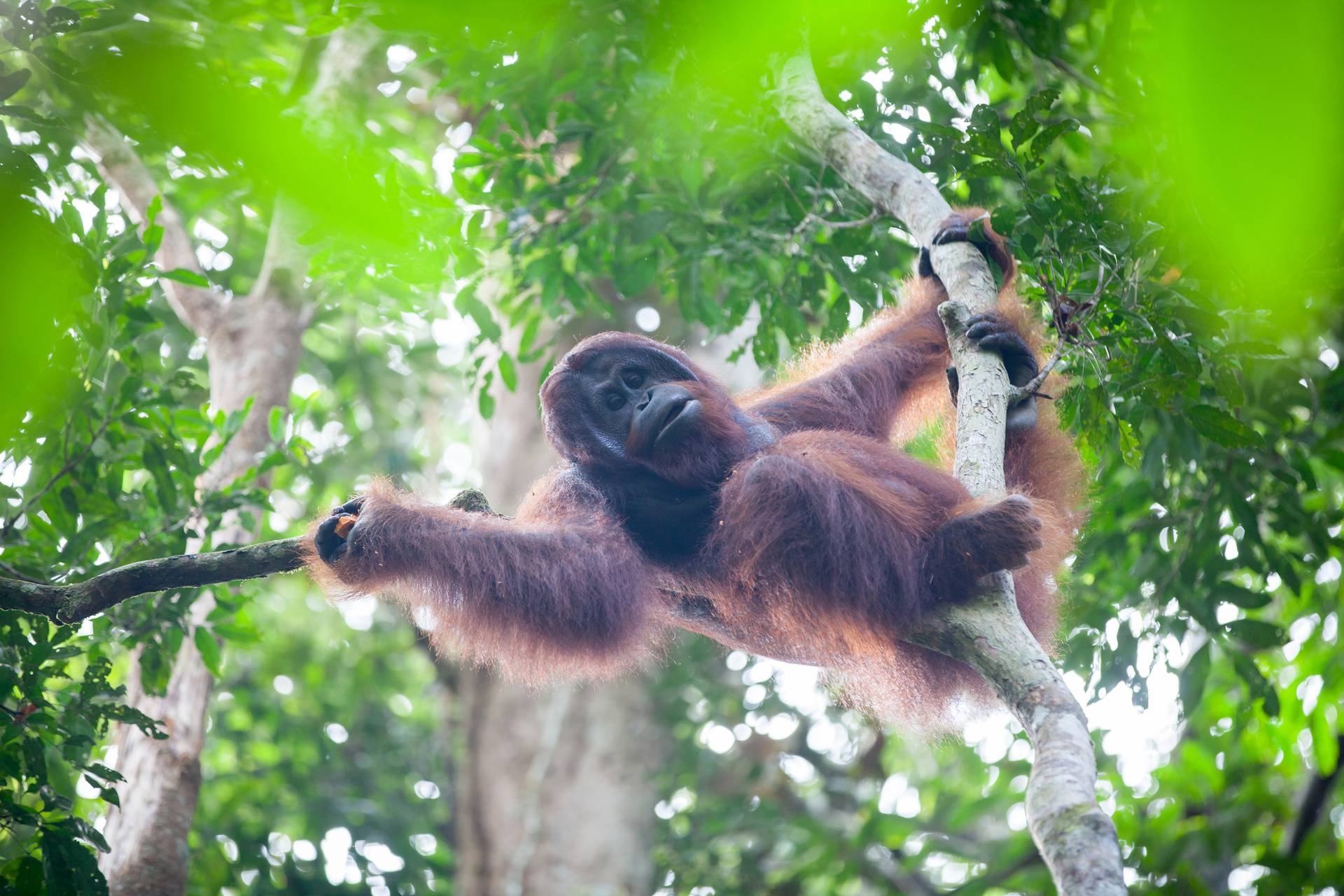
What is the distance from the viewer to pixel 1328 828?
6227 millimetres

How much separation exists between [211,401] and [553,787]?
3.43 metres

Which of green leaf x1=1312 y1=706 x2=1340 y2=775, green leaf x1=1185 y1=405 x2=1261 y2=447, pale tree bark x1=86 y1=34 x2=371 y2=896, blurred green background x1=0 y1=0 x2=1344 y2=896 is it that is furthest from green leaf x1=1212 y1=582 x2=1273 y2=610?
pale tree bark x1=86 y1=34 x2=371 y2=896

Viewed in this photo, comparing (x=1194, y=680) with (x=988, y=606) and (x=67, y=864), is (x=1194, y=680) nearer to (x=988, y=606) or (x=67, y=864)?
(x=988, y=606)

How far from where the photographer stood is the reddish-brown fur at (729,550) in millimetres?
3504

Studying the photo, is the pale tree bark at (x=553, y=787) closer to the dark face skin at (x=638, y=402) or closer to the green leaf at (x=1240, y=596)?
Answer: the dark face skin at (x=638, y=402)

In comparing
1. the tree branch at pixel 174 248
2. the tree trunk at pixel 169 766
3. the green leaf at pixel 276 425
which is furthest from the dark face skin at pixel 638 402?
the tree branch at pixel 174 248

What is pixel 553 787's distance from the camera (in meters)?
7.61

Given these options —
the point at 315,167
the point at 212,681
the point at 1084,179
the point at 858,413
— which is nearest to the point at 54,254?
the point at 315,167

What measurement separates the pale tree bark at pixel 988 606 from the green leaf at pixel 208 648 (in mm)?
2700

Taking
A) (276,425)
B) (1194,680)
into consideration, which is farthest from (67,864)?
(1194,680)

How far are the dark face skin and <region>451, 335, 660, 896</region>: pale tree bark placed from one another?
3.21 meters

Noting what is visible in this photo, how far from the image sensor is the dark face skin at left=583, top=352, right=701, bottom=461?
4027 mm

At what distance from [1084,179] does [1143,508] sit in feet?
7.60

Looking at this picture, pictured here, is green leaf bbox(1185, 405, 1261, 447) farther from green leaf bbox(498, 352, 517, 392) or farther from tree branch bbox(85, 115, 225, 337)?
tree branch bbox(85, 115, 225, 337)
